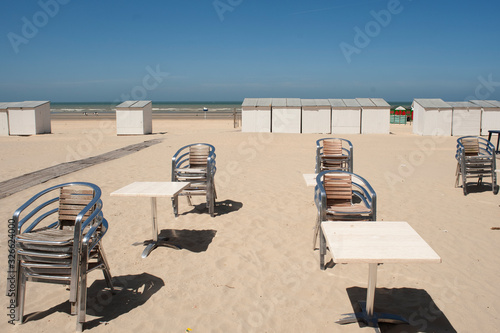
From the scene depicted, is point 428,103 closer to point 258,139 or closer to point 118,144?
point 258,139

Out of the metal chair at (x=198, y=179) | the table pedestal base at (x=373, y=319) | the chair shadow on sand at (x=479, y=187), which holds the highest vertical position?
the metal chair at (x=198, y=179)

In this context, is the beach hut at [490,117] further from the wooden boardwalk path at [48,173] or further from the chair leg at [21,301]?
the chair leg at [21,301]

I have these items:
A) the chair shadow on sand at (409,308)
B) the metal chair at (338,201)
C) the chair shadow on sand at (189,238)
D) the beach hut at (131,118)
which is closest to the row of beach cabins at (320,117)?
the beach hut at (131,118)

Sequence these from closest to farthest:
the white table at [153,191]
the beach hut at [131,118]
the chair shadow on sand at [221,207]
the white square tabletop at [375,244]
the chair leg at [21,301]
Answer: the white square tabletop at [375,244] < the chair leg at [21,301] < the white table at [153,191] < the chair shadow on sand at [221,207] < the beach hut at [131,118]

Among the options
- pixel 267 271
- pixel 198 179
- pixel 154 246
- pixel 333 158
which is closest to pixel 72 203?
pixel 154 246

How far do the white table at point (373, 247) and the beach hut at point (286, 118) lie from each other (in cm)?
1824

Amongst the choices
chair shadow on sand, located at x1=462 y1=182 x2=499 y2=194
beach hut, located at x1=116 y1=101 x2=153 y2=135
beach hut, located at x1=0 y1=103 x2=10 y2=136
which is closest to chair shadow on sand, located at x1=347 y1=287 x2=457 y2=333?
chair shadow on sand, located at x1=462 y1=182 x2=499 y2=194

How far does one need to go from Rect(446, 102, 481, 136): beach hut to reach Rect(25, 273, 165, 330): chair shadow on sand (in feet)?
66.1

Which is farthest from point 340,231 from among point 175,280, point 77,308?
point 77,308

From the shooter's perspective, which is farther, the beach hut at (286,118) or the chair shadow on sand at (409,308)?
the beach hut at (286,118)

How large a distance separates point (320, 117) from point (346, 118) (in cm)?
141

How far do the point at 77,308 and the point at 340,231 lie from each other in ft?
7.40

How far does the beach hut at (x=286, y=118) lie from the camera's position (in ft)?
70.2

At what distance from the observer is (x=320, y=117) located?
70.2ft
